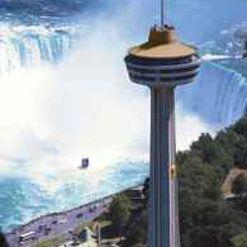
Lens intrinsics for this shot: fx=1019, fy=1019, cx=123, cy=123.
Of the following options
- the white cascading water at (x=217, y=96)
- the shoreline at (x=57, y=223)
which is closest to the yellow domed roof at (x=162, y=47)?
the shoreline at (x=57, y=223)

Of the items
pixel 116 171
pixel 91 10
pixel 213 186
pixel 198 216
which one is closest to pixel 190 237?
pixel 198 216

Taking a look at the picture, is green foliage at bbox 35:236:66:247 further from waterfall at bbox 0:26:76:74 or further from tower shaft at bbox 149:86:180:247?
waterfall at bbox 0:26:76:74

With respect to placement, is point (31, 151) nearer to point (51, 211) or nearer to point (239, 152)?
point (51, 211)

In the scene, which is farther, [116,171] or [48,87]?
[48,87]

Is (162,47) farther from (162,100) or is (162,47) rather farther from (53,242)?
(53,242)

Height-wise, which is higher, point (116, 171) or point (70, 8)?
point (70, 8)

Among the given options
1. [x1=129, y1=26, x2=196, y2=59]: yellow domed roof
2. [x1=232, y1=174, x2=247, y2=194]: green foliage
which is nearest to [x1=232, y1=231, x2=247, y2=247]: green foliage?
[x1=232, y1=174, x2=247, y2=194]: green foliage

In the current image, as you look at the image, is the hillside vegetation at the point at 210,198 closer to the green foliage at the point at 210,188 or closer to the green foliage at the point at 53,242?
the green foliage at the point at 210,188
